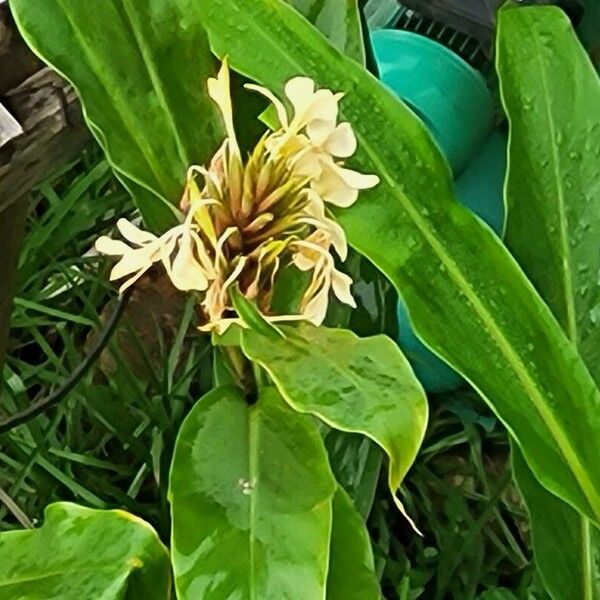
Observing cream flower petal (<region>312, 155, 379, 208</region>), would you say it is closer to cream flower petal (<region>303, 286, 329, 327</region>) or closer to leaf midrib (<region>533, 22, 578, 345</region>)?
cream flower petal (<region>303, 286, 329, 327</region>)

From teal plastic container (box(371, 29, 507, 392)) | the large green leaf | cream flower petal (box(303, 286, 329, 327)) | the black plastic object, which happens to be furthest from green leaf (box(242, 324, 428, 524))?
the black plastic object

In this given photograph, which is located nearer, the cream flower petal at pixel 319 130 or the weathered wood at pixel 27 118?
the cream flower petal at pixel 319 130

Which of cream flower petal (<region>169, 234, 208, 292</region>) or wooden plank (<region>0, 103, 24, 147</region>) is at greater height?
wooden plank (<region>0, 103, 24, 147</region>)

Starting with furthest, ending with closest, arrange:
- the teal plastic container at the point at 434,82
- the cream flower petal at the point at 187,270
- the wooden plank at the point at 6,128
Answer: the teal plastic container at the point at 434,82 < the wooden plank at the point at 6,128 < the cream flower petal at the point at 187,270

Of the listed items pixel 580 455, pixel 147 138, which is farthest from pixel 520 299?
pixel 147 138

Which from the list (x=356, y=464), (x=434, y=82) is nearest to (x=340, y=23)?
(x=356, y=464)

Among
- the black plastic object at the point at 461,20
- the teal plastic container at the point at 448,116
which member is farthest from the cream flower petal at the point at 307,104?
the black plastic object at the point at 461,20

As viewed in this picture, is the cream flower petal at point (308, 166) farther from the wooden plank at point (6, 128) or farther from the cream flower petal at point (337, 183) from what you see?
the wooden plank at point (6, 128)
